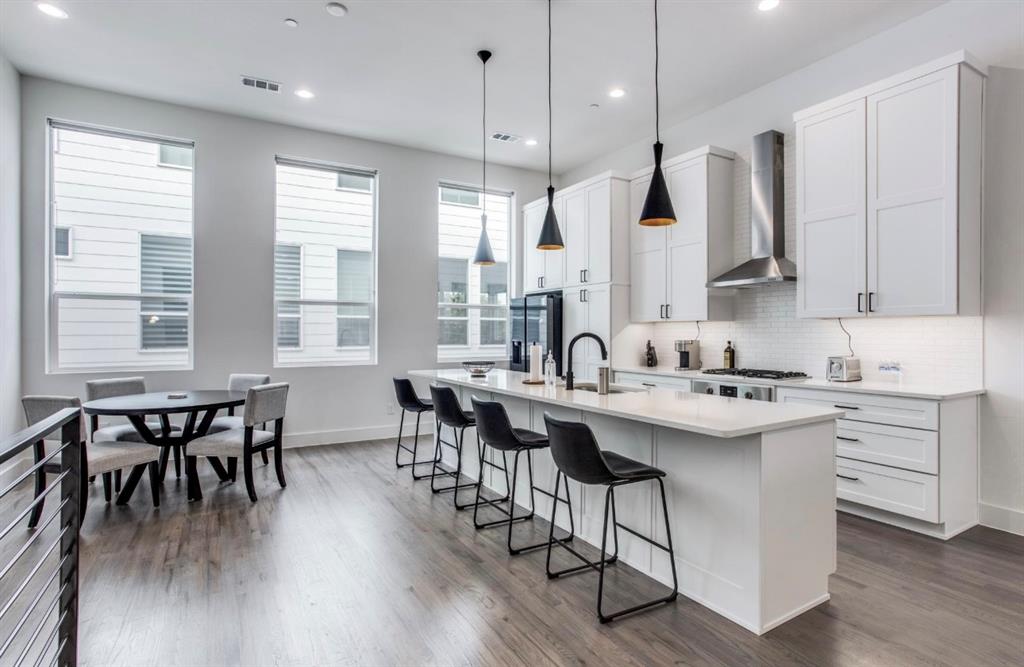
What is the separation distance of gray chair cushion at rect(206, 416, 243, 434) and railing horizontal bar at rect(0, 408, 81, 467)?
289 centimetres

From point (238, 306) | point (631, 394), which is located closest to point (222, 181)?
point (238, 306)

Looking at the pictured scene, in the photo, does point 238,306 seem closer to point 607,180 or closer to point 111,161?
point 111,161

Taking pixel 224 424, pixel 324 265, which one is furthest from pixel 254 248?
pixel 224 424

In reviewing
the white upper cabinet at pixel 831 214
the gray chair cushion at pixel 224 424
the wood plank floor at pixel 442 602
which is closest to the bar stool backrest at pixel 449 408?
the wood plank floor at pixel 442 602

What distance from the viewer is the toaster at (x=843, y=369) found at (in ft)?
12.7

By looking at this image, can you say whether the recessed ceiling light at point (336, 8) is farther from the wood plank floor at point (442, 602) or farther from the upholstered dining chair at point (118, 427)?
the wood plank floor at point (442, 602)

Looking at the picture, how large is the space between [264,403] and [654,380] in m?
3.42

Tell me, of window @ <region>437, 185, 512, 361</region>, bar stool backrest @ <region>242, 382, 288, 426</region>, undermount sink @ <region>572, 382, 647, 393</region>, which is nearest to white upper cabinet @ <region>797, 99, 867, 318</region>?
undermount sink @ <region>572, 382, 647, 393</region>

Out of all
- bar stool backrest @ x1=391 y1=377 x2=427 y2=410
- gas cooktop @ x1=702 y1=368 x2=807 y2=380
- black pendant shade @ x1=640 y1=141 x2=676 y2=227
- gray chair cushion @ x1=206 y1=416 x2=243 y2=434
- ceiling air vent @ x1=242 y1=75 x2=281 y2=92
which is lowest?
gray chair cushion @ x1=206 y1=416 x2=243 y2=434

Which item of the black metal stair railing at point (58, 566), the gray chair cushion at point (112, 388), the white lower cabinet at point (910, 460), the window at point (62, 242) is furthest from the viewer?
the window at point (62, 242)

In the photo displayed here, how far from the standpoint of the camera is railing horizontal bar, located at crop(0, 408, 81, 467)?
47.0 inches

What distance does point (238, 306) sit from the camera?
546 centimetres

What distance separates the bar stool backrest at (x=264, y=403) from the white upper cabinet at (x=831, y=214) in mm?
4163

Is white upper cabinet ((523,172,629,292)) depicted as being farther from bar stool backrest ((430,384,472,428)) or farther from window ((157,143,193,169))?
window ((157,143,193,169))
